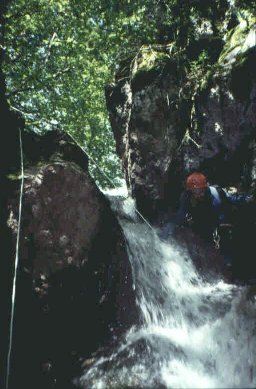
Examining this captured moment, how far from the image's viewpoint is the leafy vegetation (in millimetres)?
8992

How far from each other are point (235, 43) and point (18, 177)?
249 inches

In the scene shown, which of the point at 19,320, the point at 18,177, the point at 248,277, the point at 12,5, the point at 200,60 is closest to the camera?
the point at 19,320

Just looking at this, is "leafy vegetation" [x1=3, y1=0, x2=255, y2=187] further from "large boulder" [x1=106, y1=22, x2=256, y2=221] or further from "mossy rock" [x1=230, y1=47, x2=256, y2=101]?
"mossy rock" [x1=230, y1=47, x2=256, y2=101]

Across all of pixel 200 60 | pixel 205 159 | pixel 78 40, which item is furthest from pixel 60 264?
pixel 78 40

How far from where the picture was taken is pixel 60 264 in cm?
539

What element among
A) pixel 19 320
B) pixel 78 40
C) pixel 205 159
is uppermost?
pixel 78 40

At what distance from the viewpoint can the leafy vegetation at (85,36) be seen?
8.99 meters

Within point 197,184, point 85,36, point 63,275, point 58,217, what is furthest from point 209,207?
point 85,36

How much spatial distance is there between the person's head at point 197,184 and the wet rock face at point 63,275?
1703 mm

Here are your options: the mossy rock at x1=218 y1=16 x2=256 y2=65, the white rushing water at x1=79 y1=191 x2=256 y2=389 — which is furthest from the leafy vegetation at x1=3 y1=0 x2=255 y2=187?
the white rushing water at x1=79 y1=191 x2=256 y2=389

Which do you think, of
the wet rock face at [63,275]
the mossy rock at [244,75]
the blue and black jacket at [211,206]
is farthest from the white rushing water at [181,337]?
the mossy rock at [244,75]

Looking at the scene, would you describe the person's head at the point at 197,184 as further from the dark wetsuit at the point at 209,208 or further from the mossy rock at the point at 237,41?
the mossy rock at the point at 237,41

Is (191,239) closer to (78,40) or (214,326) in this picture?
(214,326)

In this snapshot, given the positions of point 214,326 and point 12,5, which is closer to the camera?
point 214,326
